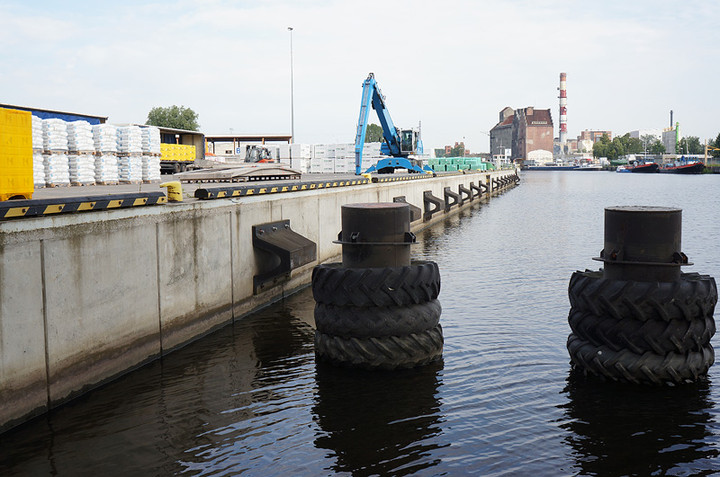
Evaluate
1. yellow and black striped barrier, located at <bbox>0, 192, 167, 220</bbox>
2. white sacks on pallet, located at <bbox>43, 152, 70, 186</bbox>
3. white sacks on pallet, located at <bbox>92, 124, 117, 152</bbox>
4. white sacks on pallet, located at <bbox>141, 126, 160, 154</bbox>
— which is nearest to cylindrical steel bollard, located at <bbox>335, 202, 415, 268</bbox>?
yellow and black striped barrier, located at <bbox>0, 192, 167, 220</bbox>

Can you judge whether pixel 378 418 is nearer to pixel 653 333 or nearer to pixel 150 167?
pixel 653 333

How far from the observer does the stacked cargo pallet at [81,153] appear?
23.2 metres

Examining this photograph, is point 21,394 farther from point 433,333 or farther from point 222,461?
point 433,333

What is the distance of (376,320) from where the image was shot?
31.0ft

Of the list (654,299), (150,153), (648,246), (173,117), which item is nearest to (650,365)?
(654,299)

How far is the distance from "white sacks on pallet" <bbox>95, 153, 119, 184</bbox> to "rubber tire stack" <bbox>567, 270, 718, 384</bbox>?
2064cm

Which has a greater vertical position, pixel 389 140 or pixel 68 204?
pixel 389 140

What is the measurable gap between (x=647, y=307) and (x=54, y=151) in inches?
781

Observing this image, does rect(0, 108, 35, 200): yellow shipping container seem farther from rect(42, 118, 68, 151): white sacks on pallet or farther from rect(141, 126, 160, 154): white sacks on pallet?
rect(141, 126, 160, 154): white sacks on pallet

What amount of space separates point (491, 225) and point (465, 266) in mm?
16106

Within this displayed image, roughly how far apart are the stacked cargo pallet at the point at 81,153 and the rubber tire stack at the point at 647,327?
63.9 feet

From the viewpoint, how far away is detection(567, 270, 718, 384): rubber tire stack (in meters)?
8.45

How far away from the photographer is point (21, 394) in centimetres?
776

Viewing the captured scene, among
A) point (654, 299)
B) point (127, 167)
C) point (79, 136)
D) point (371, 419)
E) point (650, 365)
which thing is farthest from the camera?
point (127, 167)
